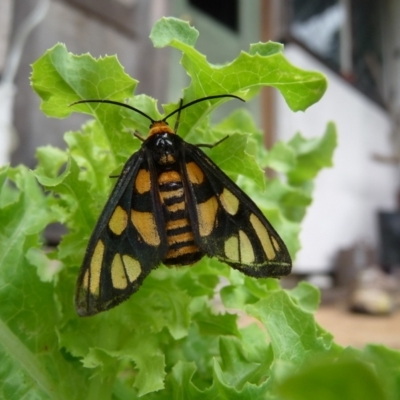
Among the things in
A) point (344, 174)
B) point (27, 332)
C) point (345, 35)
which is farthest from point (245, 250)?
point (345, 35)

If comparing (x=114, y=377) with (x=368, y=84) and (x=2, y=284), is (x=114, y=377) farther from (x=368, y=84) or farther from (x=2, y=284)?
(x=368, y=84)

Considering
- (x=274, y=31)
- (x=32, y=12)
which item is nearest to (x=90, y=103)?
(x=32, y=12)

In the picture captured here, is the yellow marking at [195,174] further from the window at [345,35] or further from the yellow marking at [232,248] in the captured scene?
the window at [345,35]

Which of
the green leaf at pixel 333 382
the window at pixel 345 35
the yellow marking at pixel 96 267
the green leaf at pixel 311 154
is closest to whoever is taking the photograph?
the green leaf at pixel 333 382

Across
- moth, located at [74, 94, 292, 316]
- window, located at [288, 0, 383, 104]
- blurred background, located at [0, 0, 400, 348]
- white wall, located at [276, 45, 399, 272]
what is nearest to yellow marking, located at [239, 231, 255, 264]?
moth, located at [74, 94, 292, 316]

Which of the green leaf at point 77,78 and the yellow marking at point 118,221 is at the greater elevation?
the green leaf at point 77,78

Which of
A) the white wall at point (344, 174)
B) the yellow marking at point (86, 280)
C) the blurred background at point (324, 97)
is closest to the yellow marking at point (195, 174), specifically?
the yellow marking at point (86, 280)

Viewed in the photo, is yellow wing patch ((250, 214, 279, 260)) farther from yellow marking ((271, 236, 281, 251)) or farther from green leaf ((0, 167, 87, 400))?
green leaf ((0, 167, 87, 400))

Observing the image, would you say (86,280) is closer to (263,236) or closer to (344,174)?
(263,236)
